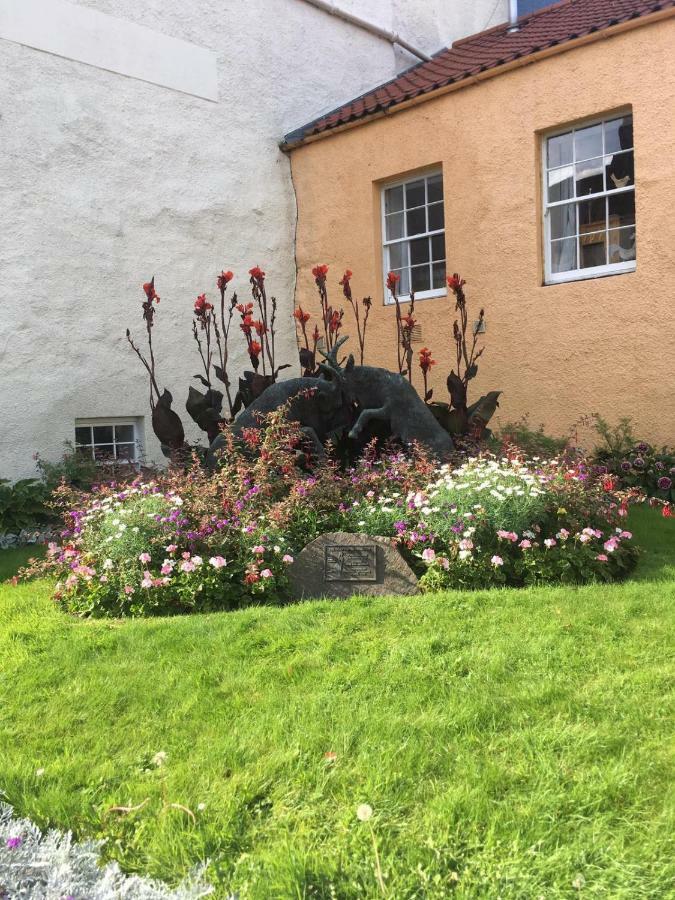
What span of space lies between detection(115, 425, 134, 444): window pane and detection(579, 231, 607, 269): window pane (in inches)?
218

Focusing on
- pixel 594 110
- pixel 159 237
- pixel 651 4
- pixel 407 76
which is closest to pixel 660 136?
pixel 594 110

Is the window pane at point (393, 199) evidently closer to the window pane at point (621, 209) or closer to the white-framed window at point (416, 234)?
the white-framed window at point (416, 234)

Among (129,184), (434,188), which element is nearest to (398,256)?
(434,188)

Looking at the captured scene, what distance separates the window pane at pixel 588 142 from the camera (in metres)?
8.44

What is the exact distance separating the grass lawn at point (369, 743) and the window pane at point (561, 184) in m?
5.78

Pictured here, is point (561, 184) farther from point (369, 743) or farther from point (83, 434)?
point (369, 743)

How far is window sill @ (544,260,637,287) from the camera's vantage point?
8.20 m

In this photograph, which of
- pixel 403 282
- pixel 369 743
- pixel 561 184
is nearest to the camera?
pixel 369 743

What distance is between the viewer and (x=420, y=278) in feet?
33.3

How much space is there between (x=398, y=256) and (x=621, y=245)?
9.99 feet

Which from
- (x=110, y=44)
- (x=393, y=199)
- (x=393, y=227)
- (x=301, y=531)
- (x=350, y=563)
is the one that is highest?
(x=110, y=44)

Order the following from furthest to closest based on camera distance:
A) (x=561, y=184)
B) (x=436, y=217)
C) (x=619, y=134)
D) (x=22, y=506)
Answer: (x=436, y=217)
(x=561, y=184)
(x=619, y=134)
(x=22, y=506)

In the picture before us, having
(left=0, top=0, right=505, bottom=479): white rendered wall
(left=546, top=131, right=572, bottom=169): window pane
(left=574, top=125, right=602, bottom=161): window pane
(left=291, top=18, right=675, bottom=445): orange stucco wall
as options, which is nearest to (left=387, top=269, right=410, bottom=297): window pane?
(left=291, top=18, right=675, bottom=445): orange stucco wall

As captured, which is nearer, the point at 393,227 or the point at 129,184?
the point at 129,184
